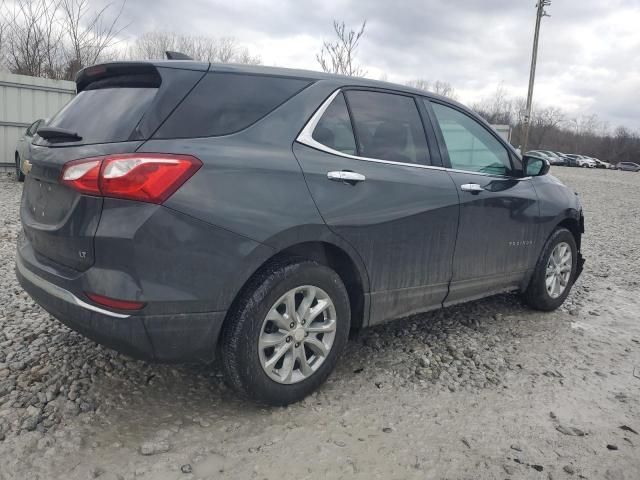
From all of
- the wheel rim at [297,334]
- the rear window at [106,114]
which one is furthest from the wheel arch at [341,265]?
the rear window at [106,114]

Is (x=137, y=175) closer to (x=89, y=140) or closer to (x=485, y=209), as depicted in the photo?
(x=89, y=140)

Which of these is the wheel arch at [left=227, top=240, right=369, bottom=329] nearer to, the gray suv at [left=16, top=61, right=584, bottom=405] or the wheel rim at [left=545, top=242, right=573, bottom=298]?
the gray suv at [left=16, top=61, right=584, bottom=405]

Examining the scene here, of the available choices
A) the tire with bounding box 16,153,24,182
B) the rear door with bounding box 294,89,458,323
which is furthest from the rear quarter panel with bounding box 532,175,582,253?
the tire with bounding box 16,153,24,182

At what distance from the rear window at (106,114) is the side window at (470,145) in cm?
197

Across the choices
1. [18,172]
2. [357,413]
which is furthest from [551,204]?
[18,172]

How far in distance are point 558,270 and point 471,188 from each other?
1627 millimetres

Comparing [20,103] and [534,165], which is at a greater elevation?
[20,103]

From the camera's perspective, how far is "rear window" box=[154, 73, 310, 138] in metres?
2.42

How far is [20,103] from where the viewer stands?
12.6 metres

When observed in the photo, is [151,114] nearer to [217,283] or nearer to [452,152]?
[217,283]

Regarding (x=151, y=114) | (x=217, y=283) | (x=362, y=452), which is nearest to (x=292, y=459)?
(x=362, y=452)

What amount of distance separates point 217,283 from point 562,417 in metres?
1.96

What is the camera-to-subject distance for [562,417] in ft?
9.29

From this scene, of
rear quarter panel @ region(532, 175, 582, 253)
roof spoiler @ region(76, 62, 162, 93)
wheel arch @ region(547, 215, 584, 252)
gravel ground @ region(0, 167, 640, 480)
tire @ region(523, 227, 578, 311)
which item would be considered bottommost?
gravel ground @ region(0, 167, 640, 480)
